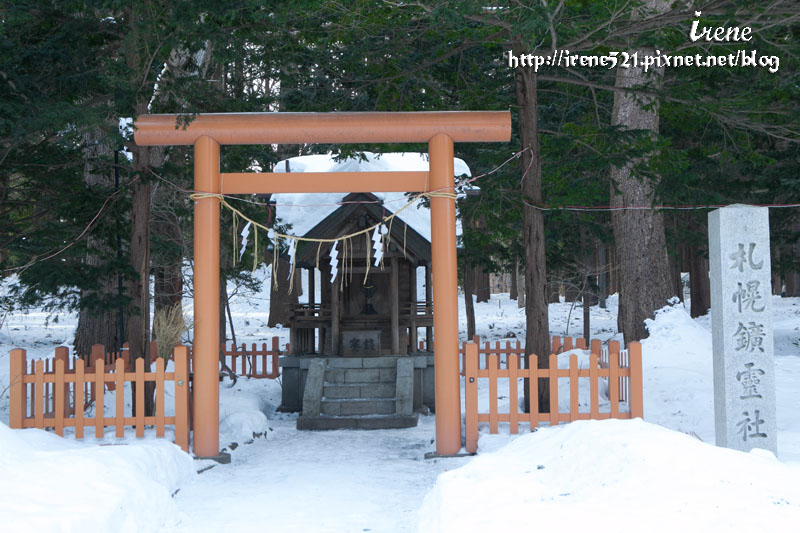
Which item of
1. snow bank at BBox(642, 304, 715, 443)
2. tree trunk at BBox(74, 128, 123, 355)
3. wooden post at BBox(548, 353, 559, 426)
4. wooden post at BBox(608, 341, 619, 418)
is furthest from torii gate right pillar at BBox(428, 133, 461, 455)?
tree trunk at BBox(74, 128, 123, 355)

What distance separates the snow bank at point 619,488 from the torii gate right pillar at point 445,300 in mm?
1633

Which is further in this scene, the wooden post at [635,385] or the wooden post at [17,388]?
the wooden post at [635,385]

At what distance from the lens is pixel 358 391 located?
13.4 meters

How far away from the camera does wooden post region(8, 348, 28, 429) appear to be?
343 inches

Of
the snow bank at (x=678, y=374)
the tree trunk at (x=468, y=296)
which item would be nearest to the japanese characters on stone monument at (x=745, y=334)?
the snow bank at (x=678, y=374)

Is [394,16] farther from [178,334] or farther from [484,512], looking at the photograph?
[484,512]

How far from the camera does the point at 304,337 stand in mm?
15789

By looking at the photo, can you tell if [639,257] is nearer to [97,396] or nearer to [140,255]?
[140,255]

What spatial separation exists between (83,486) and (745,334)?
6496 mm

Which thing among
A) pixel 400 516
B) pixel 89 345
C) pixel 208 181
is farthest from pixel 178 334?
pixel 400 516

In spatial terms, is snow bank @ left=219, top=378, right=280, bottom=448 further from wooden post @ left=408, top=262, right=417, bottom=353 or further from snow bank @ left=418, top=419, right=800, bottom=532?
snow bank @ left=418, top=419, right=800, bottom=532

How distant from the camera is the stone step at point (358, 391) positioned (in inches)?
524

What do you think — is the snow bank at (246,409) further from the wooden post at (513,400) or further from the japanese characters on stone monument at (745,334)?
the japanese characters on stone monument at (745,334)

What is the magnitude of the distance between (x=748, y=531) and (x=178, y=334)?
28.3 ft
